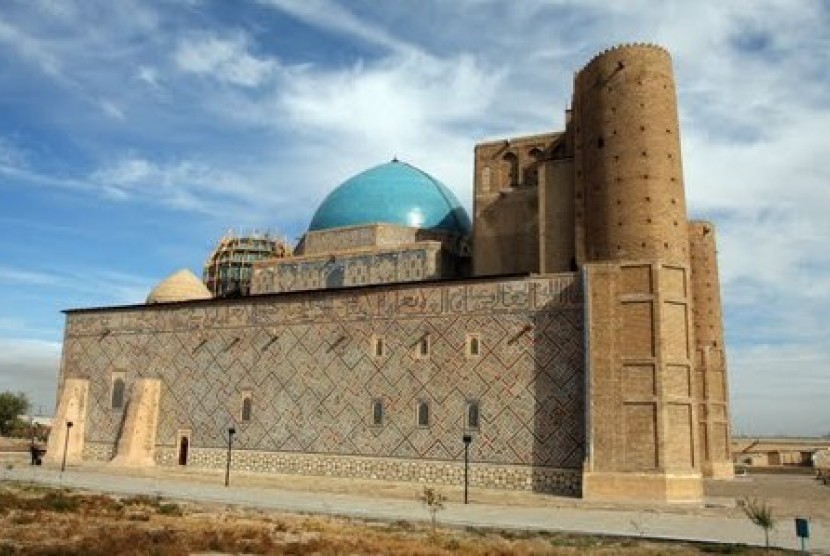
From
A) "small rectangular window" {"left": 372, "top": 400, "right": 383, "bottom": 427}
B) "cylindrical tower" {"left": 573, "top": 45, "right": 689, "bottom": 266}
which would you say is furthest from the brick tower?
"small rectangular window" {"left": 372, "top": 400, "right": 383, "bottom": 427}

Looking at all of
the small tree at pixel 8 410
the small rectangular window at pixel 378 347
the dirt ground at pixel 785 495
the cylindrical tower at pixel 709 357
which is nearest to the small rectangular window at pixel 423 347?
the small rectangular window at pixel 378 347

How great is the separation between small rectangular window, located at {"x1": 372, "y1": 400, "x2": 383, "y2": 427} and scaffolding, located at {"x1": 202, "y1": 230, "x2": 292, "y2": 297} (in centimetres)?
1511

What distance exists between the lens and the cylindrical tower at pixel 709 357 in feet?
96.4

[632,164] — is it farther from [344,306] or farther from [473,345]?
[344,306]

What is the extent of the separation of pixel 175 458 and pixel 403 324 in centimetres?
1037

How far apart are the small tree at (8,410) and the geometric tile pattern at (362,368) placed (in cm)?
3076

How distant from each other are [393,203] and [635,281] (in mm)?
12827

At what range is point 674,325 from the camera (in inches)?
812

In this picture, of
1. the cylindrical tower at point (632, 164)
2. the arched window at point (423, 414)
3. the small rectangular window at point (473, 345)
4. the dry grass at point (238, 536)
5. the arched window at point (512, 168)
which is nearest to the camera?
the dry grass at point (238, 536)

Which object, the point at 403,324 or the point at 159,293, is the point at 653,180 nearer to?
the point at 403,324

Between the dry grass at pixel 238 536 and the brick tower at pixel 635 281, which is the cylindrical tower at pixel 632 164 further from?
the dry grass at pixel 238 536

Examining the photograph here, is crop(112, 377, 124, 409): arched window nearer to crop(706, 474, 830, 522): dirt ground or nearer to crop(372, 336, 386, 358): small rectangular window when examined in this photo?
crop(372, 336, 386, 358): small rectangular window

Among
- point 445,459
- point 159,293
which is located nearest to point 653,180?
point 445,459

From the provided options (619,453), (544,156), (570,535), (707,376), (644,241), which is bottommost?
(570,535)
